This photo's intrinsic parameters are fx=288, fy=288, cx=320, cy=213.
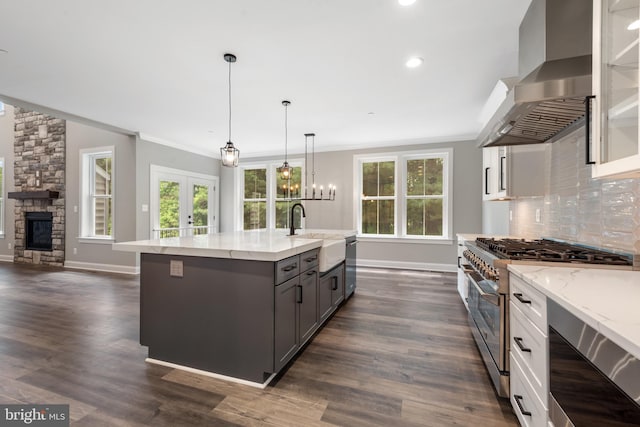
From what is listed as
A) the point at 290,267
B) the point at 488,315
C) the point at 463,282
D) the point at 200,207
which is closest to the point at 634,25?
the point at 488,315

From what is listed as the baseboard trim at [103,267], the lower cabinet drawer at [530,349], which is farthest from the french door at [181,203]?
the lower cabinet drawer at [530,349]

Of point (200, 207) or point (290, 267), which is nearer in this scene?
point (290, 267)

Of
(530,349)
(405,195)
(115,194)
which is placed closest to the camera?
(530,349)

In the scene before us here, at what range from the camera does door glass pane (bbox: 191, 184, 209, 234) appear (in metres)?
6.66

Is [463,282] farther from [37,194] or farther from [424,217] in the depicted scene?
[37,194]

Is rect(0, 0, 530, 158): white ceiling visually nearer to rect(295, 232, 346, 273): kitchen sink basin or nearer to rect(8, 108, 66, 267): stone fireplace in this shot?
rect(295, 232, 346, 273): kitchen sink basin

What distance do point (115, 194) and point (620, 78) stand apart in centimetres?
668

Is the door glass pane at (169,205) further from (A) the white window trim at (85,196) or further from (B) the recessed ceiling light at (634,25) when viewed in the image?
(B) the recessed ceiling light at (634,25)

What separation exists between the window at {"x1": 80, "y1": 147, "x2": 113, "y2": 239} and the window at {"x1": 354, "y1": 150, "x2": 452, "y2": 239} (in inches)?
197

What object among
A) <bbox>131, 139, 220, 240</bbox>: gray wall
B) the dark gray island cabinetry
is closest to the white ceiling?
<bbox>131, 139, 220, 240</bbox>: gray wall

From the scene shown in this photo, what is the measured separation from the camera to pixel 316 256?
2.64 meters

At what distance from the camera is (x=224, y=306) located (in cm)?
201

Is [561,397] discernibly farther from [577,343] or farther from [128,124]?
[128,124]

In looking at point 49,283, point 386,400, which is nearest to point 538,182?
point 386,400
